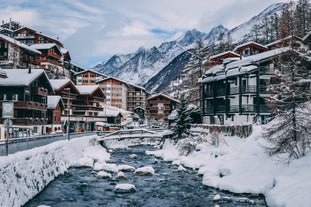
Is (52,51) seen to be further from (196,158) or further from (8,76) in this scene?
(196,158)

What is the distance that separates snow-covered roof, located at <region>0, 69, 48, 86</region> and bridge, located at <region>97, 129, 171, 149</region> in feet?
46.7

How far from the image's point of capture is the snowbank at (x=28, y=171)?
15.4 m

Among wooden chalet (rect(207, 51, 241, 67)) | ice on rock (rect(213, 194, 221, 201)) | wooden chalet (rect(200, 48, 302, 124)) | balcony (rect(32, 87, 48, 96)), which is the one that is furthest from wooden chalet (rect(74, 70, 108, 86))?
ice on rock (rect(213, 194, 221, 201))

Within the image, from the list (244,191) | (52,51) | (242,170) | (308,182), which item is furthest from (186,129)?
(52,51)

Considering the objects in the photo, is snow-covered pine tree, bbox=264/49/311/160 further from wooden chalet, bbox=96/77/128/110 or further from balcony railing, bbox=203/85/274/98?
wooden chalet, bbox=96/77/128/110

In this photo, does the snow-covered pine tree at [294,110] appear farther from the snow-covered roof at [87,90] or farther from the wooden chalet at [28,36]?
the wooden chalet at [28,36]

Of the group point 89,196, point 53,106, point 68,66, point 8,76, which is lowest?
point 89,196

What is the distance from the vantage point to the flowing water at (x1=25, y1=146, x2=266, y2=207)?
1906 cm

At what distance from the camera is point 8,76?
5059cm

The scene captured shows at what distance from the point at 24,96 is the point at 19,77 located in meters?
3.18

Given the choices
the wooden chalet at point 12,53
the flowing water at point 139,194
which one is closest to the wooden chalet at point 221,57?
the wooden chalet at point 12,53

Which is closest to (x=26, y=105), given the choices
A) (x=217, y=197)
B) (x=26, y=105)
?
(x=26, y=105)

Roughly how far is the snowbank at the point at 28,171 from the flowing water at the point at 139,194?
0.61m

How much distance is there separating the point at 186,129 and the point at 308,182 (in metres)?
28.7
